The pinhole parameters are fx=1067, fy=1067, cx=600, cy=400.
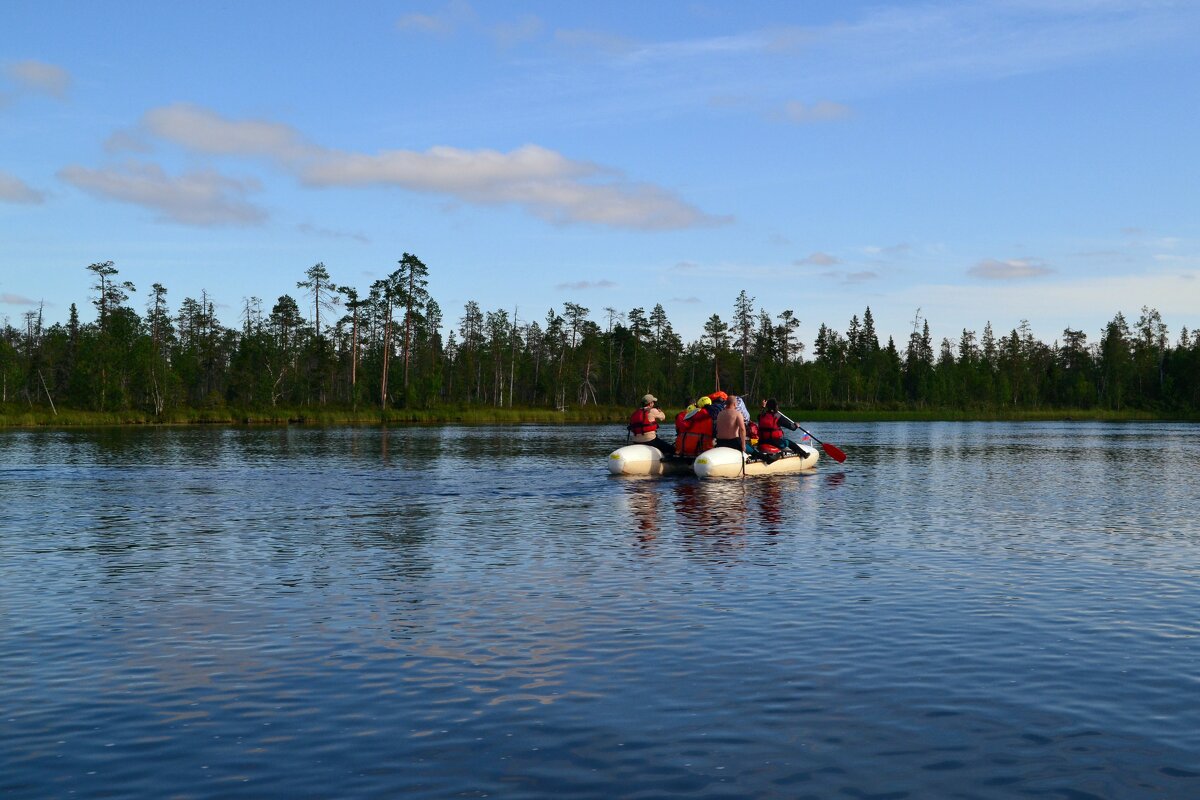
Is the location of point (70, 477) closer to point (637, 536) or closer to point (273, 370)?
point (637, 536)

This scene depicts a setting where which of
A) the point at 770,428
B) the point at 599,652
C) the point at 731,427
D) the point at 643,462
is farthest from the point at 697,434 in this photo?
the point at 599,652

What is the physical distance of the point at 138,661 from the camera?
35.9ft

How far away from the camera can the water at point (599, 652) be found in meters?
7.79

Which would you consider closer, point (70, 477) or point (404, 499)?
point (404, 499)

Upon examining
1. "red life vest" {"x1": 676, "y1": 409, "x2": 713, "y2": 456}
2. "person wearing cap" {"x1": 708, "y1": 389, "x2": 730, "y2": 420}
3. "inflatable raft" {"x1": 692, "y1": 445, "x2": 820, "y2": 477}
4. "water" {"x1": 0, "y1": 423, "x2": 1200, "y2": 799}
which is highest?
"person wearing cap" {"x1": 708, "y1": 389, "x2": 730, "y2": 420}

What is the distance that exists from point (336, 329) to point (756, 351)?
193ft

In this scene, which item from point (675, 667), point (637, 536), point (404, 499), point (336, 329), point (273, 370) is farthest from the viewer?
point (336, 329)

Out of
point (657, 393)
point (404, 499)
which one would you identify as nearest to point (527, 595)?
point (404, 499)

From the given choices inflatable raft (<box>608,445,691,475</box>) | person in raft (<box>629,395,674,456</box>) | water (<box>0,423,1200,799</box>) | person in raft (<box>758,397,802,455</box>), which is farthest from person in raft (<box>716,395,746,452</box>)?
water (<box>0,423,1200,799</box>)

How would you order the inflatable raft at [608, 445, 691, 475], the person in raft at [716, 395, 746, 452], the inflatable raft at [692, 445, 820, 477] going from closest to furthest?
the inflatable raft at [692, 445, 820, 477]
the person in raft at [716, 395, 746, 452]
the inflatable raft at [608, 445, 691, 475]

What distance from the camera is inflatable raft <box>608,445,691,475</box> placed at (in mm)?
35156

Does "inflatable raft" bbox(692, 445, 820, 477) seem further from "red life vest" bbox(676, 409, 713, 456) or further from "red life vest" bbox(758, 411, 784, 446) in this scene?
"red life vest" bbox(676, 409, 713, 456)

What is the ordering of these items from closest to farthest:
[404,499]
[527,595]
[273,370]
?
[527,595] < [404,499] < [273,370]

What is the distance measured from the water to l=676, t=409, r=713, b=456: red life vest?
33.3ft
